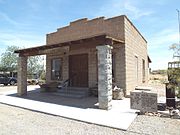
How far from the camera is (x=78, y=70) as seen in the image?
1384 centimetres

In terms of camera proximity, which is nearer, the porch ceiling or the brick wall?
the porch ceiling

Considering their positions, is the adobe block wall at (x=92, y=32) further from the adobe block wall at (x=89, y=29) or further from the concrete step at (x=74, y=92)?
the concrete step at (x=74, y=92)

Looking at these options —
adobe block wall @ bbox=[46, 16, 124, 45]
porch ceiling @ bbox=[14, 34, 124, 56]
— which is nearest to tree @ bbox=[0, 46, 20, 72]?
adobe block wall @ bbox=[46, 16, 124, 45]

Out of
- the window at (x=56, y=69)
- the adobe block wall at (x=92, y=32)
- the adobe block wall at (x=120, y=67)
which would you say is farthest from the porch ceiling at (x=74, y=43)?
the window at (x=56, y=69)

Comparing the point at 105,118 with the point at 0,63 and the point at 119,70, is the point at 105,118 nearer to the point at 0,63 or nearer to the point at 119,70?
the point at 119,70

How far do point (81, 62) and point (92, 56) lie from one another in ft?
3.84

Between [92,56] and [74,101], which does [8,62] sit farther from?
[74,101]

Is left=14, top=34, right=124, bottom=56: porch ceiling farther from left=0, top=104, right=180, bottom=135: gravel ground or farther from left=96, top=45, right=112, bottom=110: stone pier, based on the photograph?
left=0, top=104, right=180, bottom=135: gravel ground

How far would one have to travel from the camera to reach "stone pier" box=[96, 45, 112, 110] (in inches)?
327

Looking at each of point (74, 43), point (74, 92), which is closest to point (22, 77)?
point (74, 92)

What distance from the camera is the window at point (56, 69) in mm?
14961

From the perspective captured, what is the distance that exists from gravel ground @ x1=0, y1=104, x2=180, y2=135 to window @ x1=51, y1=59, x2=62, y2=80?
7.94 m

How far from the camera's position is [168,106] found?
8250 mm

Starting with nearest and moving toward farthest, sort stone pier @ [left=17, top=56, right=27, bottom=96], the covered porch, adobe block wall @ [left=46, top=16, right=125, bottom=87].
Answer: the covered porch < adobe block wall @ [left=46, top=16, right=125, bottom=87] < stone pier @ [left=17, top=56, right=27, bottom=96]
